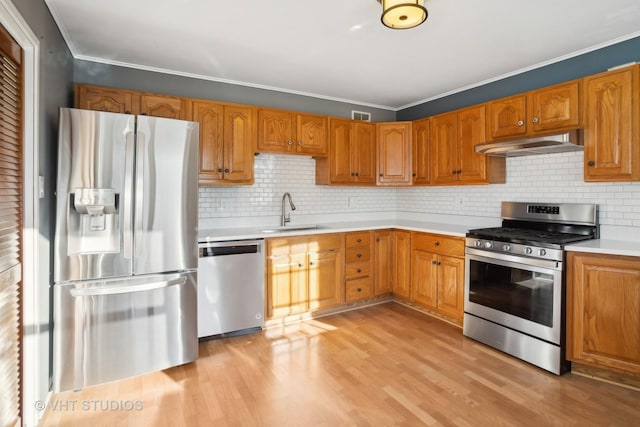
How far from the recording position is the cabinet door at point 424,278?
11.5 feet

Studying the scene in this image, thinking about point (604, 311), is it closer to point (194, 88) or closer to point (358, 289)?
point (358, 289)

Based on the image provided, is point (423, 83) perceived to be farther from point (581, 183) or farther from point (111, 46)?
point (111, 46)

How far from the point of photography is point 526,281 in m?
2.67

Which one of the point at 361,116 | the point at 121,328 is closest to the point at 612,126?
the point at 361,116

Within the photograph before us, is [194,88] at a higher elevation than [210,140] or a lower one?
higher

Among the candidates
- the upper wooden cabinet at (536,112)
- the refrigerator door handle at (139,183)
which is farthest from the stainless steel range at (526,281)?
the refrigerator door handle at (139,183)

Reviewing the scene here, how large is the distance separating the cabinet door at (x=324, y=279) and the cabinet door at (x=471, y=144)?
5.26 ft

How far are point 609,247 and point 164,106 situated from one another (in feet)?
12.0

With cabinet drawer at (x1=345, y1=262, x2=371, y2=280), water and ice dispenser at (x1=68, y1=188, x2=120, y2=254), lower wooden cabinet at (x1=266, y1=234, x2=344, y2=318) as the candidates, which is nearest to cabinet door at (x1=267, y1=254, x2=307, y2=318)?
lower wooden cabinet at (x1=266, y1=234, x2=344, y2=318)

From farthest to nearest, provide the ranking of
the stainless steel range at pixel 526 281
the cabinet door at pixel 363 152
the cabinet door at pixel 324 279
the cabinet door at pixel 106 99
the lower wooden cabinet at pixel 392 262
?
the cabinet door at pixel 363 152, the lower wooden cabinet at pixel 392 262, the cabinet door at pixel 324 279, the cabinet door at pixel 106 99, the stainless steel range at pixel 526 281

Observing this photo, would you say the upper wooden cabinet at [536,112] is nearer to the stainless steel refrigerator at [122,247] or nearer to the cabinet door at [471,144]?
the cabinet door at [471,144]

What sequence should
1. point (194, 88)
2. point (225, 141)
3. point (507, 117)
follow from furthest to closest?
point (194, 88) < point (225, 141) < point (507, 117)

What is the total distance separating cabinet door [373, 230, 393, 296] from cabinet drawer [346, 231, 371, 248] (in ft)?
0.39

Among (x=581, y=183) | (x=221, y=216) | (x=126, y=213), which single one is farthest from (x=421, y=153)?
(x=126, y=213)
